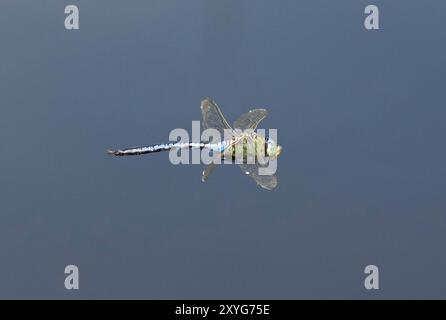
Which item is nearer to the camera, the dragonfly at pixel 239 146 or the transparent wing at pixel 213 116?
the dragonfly at pixel 239 146

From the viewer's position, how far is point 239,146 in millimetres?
2730

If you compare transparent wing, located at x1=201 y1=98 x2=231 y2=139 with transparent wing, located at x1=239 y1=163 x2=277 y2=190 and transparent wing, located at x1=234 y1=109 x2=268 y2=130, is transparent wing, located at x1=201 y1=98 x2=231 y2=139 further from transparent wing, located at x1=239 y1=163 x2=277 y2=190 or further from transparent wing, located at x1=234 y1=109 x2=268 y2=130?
transparent wing, located at x1=239 y1=163 x2=277 y2=190

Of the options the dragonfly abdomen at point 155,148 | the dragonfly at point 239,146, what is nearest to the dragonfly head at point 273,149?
the dragonfly at point 239,146

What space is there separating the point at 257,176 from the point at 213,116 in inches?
16.1

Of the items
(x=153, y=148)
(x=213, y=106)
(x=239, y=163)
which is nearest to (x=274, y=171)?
(x=239, y=163)

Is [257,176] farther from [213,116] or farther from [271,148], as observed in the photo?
[213,116]

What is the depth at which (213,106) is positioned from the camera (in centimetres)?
281

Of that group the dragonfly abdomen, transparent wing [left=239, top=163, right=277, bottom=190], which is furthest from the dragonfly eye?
the dragonfly abdomen

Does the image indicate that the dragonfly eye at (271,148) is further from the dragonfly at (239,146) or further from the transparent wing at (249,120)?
the transparent wing at (249,120)

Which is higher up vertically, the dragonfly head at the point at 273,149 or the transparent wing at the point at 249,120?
the transparent wing at the point at 249,120

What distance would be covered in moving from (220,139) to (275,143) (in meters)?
0.31

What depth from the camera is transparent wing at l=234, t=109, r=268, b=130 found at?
2.81 meters

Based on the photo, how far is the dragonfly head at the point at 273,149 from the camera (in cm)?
264

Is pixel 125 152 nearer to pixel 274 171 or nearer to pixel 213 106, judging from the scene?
pixel 213 106
